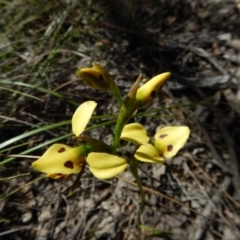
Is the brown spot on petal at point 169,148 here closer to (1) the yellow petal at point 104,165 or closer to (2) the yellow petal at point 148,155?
(2) the yellow petal at point 148,155

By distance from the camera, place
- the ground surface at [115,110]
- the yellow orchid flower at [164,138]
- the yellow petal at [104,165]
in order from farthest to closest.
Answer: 1. the ground surface at [115,110]
2. the yellow orchid flower at [164,138]
3. the yellow petal at [104,165]

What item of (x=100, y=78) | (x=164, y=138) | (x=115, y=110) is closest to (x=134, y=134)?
(x=164, y=138)

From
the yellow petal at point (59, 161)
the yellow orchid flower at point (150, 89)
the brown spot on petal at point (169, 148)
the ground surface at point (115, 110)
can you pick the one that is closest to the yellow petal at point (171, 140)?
the brown spot on petal at point (169, 148)

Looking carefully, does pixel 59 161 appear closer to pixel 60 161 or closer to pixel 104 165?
pixel 60 161

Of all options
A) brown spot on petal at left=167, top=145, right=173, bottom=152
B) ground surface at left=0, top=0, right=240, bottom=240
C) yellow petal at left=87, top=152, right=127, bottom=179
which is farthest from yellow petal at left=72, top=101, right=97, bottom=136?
ground surface at left=0, top=0, right=240, bottom=240

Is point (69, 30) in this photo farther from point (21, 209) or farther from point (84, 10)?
point (21, 209)

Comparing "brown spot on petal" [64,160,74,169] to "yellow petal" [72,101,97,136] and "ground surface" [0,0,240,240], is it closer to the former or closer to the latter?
"yellow petal" [72,101,97,136]
